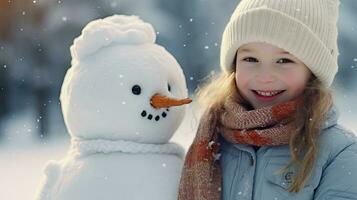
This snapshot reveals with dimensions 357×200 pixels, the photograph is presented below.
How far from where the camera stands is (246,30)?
1.66 m

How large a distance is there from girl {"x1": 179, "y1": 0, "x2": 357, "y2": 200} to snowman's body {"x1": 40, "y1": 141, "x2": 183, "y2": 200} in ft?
0.24

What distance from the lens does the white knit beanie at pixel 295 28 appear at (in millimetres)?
1636

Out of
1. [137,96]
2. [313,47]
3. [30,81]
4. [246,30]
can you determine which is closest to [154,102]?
[137,96]

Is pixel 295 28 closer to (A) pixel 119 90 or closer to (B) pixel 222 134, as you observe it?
(B) pixel 222 134

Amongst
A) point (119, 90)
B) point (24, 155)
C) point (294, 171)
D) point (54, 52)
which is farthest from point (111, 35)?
point (54, 52)

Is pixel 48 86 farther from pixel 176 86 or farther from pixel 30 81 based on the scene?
pixel 176 86

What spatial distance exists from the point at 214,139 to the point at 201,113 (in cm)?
11

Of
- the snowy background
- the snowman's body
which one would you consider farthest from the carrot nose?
the snowy background

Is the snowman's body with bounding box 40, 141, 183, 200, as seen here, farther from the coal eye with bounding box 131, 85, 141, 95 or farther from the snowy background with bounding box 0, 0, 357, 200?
the snowy background with bounding box 0, 0, 357, 200

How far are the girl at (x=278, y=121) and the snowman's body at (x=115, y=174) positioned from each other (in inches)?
2.9

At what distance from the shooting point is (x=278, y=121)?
1.63m

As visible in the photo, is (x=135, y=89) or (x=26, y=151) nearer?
(x=135, y=89)

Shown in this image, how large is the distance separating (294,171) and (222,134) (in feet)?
0.79

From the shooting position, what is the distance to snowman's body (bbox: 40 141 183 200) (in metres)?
1.73
